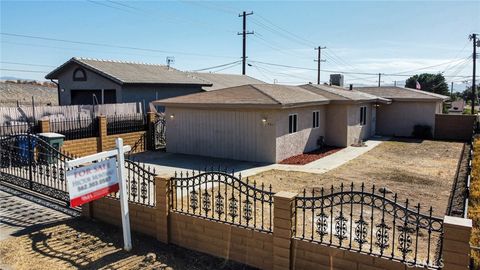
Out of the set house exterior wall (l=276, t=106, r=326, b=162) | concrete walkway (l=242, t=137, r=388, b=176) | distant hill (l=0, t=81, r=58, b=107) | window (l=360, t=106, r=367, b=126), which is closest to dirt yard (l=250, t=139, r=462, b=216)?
concrete walkway (l=242, t=137, r=388, b=176)

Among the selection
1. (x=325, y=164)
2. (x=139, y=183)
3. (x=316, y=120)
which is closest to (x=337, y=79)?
(x=316, y=120)

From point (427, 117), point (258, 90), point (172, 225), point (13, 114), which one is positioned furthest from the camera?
point (427, 117)

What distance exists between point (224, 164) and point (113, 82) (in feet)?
36.9

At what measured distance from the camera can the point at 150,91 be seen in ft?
78.7

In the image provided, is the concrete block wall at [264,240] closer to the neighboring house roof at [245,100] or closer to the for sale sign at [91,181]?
the for sale sign at [91,181]

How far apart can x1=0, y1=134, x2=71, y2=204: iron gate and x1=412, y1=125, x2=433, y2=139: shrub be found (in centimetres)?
2173

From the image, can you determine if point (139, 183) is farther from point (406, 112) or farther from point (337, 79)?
point (337, 79)

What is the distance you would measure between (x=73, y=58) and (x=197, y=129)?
1186cm

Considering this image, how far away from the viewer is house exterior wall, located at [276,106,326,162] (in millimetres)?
14984

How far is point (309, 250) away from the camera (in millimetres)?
5414

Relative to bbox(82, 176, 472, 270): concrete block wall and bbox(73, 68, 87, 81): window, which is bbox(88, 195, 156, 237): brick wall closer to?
bbox(82, 176, 472, 270): concrete block wall

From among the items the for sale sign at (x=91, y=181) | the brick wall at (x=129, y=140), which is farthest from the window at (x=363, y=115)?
the for sale sign at (x=91, y=181)

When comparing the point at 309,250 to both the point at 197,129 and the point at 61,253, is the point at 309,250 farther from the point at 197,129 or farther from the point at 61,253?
the point at 197,129

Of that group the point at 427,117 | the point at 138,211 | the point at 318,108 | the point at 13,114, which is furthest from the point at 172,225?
the point at 427,117
